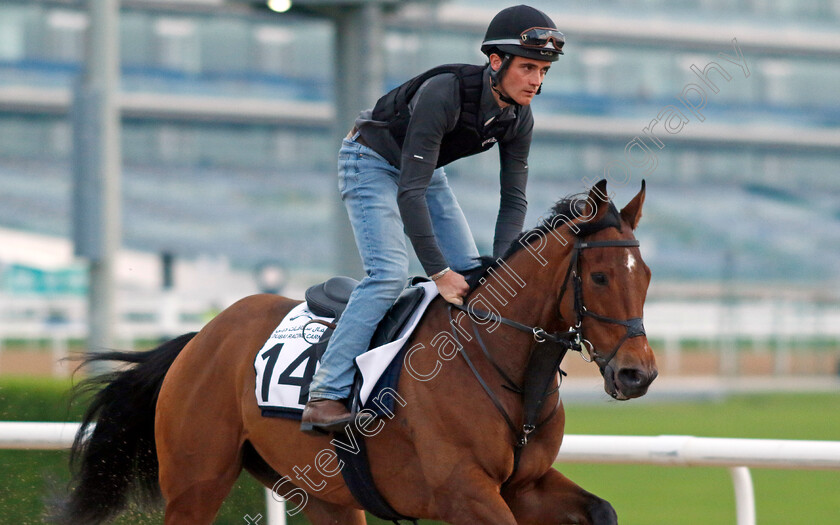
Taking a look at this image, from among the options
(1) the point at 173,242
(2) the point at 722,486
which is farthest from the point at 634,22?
(2) the point at 722,486

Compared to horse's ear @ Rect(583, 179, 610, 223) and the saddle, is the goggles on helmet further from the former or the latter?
the saddle

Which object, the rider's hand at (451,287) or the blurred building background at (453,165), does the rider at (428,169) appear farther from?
the blurred building background at (453,165)

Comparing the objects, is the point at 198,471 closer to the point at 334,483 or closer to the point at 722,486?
the point at 334,483

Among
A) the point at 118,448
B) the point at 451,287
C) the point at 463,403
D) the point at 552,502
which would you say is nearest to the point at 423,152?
the point at 451,287

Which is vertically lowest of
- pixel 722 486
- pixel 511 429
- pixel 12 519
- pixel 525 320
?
pixel 722 486

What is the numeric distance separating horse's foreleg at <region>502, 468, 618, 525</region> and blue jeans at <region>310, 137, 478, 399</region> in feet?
2.16

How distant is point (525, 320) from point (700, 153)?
31038 mm

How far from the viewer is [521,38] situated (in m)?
3.54

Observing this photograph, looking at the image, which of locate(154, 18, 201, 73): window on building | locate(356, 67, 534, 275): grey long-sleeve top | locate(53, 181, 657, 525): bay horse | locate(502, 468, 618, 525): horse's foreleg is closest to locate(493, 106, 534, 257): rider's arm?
locate(356, 67, 534, 275): grey long-sleeve top

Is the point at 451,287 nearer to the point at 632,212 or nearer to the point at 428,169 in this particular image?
the point at 428,169

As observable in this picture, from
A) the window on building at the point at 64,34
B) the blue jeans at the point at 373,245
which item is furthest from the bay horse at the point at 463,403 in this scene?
the window on building at the point at 64,34

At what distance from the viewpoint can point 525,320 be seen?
3.58 metres

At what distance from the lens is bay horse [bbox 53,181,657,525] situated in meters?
3.35

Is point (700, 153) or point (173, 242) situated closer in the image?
point (173, 242)
